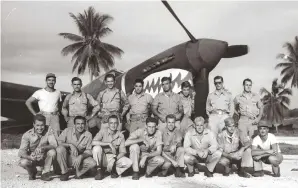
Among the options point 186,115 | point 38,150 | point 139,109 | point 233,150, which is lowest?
point 233,150

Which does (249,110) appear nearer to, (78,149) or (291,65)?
(78,149)

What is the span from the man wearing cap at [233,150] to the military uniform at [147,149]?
99cm

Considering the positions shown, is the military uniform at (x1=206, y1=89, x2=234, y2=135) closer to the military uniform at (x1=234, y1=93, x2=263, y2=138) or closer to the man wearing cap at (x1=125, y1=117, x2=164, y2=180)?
the military uniform at (x1=234, y1=93, x2=263, y2=138)

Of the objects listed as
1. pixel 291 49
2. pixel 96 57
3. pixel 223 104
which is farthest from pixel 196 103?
pixel 291 49

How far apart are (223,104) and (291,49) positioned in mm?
38629

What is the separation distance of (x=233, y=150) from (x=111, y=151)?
6.33 feet

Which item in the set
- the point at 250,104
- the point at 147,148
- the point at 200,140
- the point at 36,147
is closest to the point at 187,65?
the point at 250,104

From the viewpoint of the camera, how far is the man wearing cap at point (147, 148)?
16.6 feet

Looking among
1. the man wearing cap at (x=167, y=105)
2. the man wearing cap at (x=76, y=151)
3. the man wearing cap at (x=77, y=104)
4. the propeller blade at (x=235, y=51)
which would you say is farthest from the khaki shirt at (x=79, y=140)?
the propeller blade at (x=235, y=51)

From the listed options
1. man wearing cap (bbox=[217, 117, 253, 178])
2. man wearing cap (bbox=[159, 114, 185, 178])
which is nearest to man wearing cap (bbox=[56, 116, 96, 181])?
man wearing cap (bbox=[159, 114, 185, 178])

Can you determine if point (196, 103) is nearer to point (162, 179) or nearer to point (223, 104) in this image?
point (223, 104)

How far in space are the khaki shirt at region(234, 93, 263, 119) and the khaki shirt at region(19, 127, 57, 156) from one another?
3.23 metres

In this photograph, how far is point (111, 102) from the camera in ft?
18.9

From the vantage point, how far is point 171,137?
17.8ft
